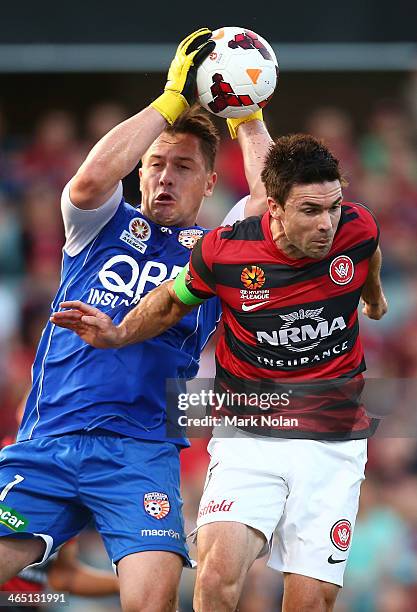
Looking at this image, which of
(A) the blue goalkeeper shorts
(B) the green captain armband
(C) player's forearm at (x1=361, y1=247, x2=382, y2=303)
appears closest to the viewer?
(A) the blue goalkeeper shorts

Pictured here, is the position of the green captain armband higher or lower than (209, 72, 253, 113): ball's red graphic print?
lower

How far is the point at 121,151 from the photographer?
4.53 meters

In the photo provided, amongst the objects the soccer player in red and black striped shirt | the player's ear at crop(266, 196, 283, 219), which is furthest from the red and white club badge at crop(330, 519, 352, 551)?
the player's ear at crop(266, 196, 283, 219)

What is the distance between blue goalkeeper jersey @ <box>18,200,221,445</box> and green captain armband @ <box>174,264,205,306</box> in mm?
283

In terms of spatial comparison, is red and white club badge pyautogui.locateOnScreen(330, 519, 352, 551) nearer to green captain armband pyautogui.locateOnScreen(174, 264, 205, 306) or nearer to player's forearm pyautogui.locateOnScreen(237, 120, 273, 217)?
green captain armband pyautogui.locateOnScreen(174, 264, 205, 306)

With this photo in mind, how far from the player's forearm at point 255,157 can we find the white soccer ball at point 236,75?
0.16 metres

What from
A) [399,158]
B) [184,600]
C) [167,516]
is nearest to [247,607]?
[184,600]

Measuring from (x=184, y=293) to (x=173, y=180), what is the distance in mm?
715

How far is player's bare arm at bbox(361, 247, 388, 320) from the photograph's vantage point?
4551 millimetres

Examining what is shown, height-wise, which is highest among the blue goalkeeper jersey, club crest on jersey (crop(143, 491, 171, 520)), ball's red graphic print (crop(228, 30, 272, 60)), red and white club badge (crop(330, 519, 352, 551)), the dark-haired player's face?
ball's red graphic print (crop(228, 30, 272, 60))

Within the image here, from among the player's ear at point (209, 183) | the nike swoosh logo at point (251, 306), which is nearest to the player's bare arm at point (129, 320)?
the nike swoosh logo at point (251, 306)

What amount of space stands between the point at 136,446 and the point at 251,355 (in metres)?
0.63

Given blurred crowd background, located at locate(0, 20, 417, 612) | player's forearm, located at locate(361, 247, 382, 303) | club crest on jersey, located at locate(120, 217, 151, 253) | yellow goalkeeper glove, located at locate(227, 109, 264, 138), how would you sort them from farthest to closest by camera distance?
blurred crowd background, located at locate(0, 20, 417, 612) → yellow goalkeeper glove, located at locate(227, 109, 264, 138) → club crest on jersey, located at locate(120, 217, 151, 253) → player's forearm, located at locate(361, 247, 382, 303)

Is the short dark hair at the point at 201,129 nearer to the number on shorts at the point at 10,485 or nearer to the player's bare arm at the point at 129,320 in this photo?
the player's bare arm at the point at 129,320
